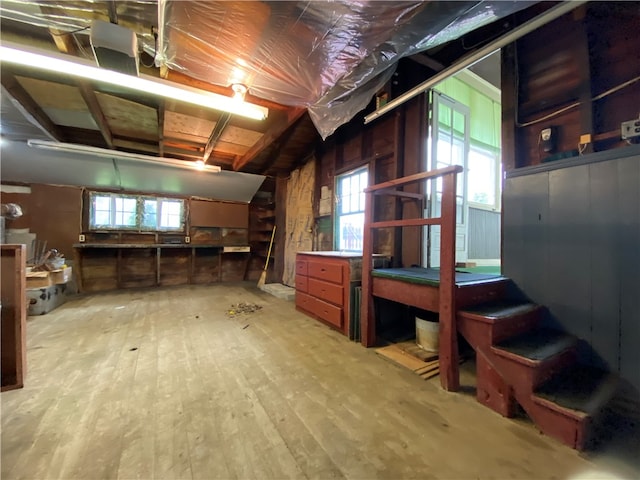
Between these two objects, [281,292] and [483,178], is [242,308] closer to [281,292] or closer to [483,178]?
[281,292]

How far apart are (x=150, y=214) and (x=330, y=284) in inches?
186

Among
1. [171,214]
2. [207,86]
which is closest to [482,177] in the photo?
[207,86]

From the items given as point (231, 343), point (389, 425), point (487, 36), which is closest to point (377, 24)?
point (487, 36)

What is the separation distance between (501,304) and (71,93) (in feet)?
16.4

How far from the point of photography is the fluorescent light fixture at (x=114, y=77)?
1.76 m

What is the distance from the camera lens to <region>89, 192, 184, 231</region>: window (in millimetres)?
5055

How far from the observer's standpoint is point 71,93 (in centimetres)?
302

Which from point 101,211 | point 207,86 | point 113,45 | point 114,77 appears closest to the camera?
point 113,45

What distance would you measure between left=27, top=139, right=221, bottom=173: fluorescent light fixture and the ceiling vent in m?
3.15

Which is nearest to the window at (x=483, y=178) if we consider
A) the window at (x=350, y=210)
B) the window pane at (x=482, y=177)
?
the window pane at (x=482, y=177)

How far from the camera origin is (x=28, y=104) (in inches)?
123

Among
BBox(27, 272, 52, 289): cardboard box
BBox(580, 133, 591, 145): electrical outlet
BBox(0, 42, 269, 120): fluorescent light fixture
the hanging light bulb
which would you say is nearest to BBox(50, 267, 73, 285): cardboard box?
BBox(27, 272, 52, 289): cardboard box

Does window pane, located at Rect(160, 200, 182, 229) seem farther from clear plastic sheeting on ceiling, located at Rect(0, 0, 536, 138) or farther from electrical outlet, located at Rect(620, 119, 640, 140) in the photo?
electrical outlet, located at Rect(620, 119, 640, 140)

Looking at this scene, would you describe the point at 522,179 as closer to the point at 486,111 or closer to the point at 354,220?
the point at 354,220
